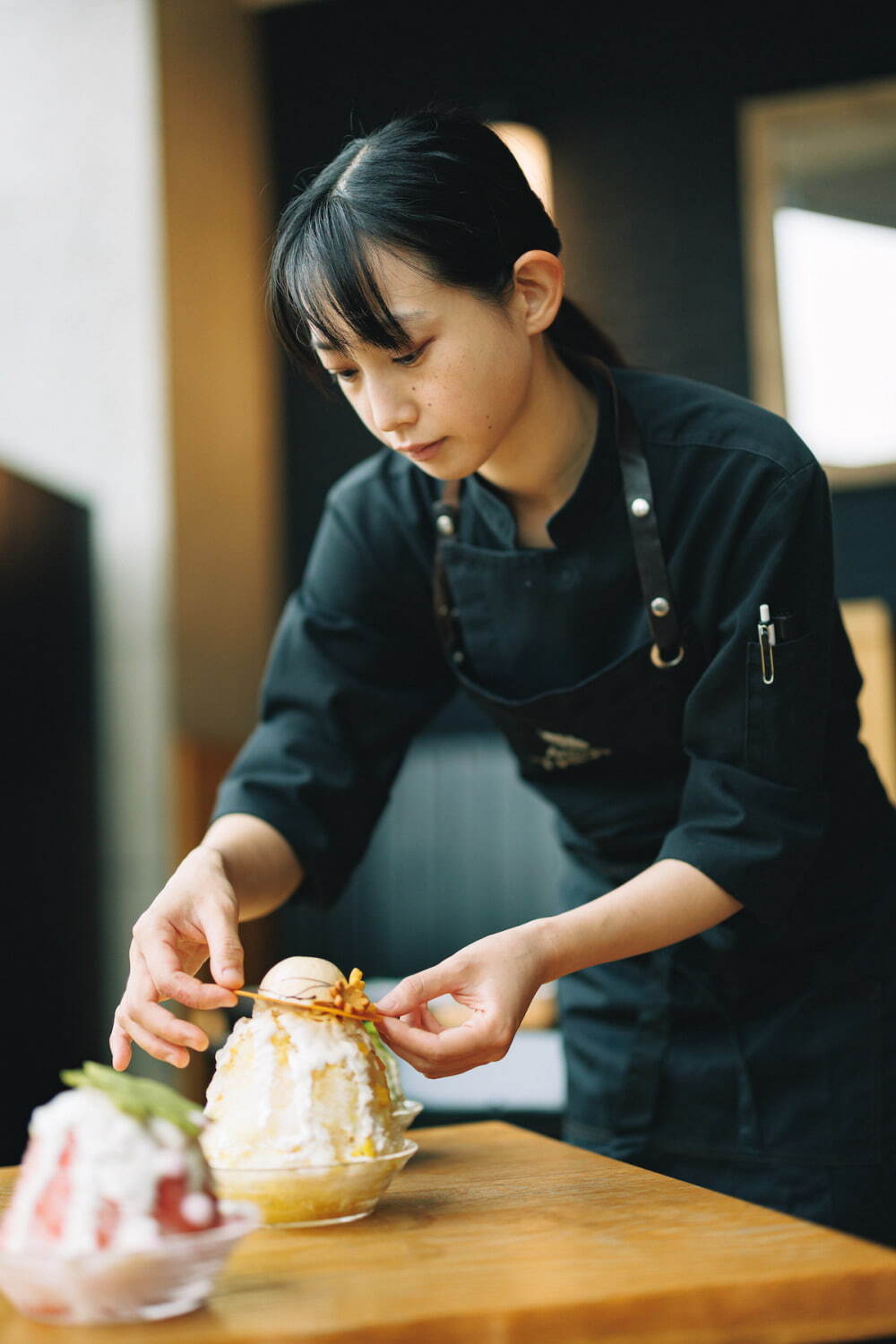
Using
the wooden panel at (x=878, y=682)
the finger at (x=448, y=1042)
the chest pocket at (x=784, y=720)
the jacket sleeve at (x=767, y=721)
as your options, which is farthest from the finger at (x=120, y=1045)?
the wooden panel at (x=878, y=682)

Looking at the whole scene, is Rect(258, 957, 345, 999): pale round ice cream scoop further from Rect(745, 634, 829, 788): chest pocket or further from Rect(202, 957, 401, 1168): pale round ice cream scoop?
Rect(745, 634, 829, 788): chest pocket

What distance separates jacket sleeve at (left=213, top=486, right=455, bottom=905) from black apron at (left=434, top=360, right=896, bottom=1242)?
0.33 feet

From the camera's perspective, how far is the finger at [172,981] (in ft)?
3.28

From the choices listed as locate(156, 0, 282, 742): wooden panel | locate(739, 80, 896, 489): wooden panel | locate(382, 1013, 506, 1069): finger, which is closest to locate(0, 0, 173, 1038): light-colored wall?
locate(156, 0, 282, 742): wooden panel

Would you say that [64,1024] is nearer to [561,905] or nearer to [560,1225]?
[561,905]

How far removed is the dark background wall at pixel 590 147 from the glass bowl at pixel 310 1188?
258 centimetres

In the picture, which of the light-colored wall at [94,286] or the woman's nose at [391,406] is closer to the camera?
the woman's nose at [391,406]

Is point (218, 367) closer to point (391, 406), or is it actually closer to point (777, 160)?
point (777, 160)

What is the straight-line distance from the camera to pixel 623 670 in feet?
4.53

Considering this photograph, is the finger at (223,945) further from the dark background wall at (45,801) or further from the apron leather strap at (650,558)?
the dark background wall at (45,801)

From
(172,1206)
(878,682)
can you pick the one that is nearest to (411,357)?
(172,1206)

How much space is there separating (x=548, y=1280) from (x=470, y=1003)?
10.0 inches

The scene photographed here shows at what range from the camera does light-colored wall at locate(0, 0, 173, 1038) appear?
126 inches

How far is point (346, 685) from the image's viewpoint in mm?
1562
